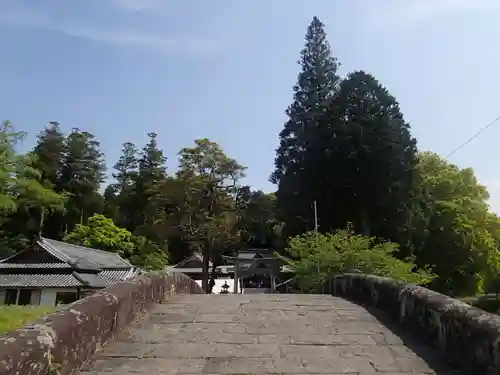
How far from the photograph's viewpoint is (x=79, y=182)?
53781mm

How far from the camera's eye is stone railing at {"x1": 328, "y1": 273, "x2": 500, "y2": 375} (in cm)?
302

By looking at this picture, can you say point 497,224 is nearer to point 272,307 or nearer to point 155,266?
point 155,266

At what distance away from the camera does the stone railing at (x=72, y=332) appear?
7.98ft

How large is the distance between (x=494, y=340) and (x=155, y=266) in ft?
119

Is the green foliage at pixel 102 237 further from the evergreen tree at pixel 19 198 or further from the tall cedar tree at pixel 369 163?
the tall cedar tree at pixel 369 163

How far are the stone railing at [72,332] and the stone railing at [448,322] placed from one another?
251 centimetres

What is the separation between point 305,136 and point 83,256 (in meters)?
16.9

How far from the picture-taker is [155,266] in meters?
37.8

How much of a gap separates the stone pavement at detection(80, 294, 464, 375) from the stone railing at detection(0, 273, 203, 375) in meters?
0.13

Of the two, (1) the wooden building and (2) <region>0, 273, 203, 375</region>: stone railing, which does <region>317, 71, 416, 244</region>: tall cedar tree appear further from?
(2) <region>0, 273, 203, 375</region>: stone railing

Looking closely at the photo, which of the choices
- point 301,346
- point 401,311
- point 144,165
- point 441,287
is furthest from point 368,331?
point 144,165

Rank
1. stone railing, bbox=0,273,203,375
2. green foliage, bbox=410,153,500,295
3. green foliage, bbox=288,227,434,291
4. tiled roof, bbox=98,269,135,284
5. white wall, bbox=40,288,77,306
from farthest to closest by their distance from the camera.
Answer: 1. tiled roof, bbox=98,269,135,284
2. green foliage, bbox=410,153,500,295
3. white wall, bbox=40,288,77,306
4. green foliage, bbox=288,227,434,291
5. stone railing, bbox=0,273,203,375

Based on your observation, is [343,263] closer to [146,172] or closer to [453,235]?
[453,235]

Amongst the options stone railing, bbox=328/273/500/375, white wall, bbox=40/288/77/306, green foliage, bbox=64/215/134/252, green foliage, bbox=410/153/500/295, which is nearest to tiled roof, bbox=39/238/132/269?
white wall, bbox=40/288/77/306
